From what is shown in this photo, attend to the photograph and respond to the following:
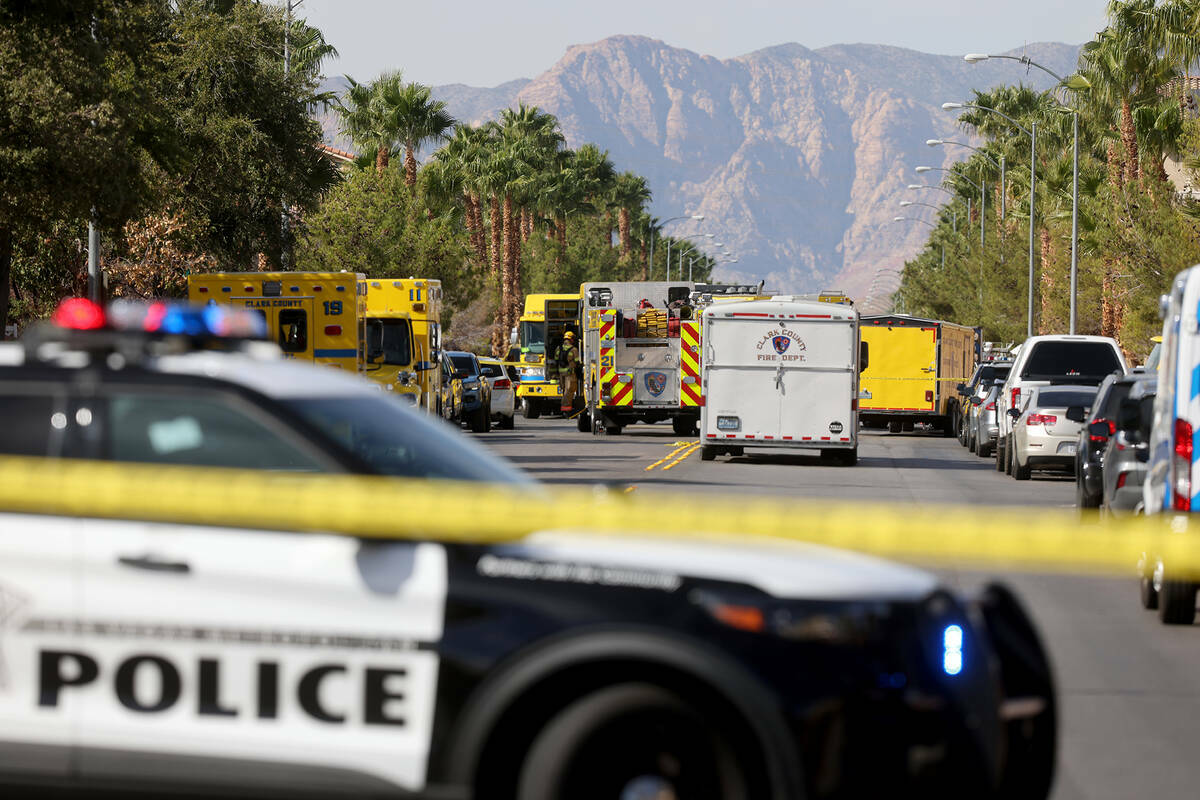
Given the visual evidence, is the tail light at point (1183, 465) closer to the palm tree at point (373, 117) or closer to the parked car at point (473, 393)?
the parked car at point (473, 393)

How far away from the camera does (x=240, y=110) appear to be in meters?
39.2

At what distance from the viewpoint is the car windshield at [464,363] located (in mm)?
41531

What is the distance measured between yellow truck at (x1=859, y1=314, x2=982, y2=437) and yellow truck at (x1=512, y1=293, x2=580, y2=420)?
32.1 ft

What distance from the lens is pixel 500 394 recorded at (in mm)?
43094

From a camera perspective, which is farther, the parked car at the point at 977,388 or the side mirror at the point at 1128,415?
the parked car at the point at 977,388

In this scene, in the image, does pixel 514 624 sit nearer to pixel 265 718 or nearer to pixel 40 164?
pixel 265 718

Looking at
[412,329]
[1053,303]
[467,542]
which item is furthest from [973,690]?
[1053,303]

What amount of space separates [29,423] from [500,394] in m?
37.7

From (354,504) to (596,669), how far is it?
0.99 metres

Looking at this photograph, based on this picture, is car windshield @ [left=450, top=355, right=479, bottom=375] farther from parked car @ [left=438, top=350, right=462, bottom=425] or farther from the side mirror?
the side mirror

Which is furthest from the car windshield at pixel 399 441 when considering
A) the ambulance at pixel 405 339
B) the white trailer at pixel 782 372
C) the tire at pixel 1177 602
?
the ambulance at pixel 405 339

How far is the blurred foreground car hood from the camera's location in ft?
16.5

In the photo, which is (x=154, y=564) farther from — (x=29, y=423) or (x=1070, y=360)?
(x=1070, y=360)

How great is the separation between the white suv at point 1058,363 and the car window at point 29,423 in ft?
80.0
